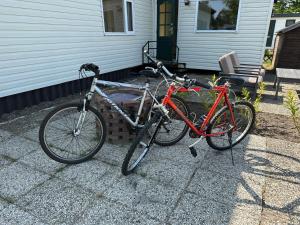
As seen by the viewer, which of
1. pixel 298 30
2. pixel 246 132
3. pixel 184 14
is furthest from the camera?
pixel 298 30

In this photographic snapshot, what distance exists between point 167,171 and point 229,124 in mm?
972

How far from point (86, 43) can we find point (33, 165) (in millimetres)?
3533

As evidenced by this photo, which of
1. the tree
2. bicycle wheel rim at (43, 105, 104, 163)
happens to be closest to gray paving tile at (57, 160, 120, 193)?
bicycle wheel rim at (43, 105, 104, 163)

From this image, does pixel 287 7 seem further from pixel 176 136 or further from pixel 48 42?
pixel 176 136

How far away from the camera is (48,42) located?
13.8 ft

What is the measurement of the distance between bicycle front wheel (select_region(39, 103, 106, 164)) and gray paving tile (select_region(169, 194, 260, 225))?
3.79 ft

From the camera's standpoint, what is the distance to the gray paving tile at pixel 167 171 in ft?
7.04

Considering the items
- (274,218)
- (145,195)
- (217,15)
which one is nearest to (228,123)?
(274,218)

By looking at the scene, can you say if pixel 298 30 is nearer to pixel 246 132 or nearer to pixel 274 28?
pixel 246 132

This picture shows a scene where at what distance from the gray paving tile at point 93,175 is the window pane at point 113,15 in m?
4.46

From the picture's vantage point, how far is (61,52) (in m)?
4.51

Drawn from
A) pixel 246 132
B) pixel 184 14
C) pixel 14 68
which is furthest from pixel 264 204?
pixel 184 14

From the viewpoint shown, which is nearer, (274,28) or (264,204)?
(264,204)

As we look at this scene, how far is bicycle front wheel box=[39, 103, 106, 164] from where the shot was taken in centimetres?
219
